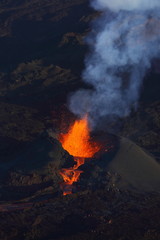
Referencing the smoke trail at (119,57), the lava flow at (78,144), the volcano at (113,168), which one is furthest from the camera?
the smoke trail at (119,57)

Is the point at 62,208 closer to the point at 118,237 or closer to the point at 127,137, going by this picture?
the point at 118,237

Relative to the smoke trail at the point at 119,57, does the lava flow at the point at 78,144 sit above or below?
below

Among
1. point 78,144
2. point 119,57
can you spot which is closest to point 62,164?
point 78,144

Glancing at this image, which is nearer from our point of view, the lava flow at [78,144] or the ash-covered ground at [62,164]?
the ash-covered ground at [62,164]

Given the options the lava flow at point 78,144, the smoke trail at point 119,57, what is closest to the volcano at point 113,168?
the lava flow at point 78,144

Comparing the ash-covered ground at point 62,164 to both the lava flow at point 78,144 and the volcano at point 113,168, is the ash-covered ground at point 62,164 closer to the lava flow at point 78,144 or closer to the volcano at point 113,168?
the volcano at point 113,168

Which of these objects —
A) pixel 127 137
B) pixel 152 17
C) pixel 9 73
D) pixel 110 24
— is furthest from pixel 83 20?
pixel 127 137

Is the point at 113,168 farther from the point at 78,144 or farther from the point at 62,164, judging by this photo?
the point at 78,144

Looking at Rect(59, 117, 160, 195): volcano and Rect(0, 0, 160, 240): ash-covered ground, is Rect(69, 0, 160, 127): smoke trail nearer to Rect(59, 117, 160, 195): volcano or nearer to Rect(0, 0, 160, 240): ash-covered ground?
Rect(0, 0, 160, 240): ash-covered ground
